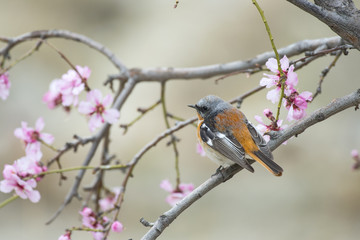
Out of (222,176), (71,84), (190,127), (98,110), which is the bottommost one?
(222,176)

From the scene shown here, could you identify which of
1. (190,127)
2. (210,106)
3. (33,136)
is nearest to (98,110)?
(33,136)

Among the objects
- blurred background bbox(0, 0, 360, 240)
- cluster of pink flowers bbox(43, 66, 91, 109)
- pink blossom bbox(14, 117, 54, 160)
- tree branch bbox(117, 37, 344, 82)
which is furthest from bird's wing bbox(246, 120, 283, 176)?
blurred background bbox(0, 0, 360, 240)

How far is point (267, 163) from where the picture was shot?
2428mm

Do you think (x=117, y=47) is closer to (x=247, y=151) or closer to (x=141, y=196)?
(x=141, y=196)

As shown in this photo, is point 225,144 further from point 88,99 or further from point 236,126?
point 88,99

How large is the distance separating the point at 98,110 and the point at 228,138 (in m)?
0.76

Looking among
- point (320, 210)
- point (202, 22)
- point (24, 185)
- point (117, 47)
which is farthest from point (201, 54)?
point (24, 185)

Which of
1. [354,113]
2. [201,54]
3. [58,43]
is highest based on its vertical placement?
[58,43]

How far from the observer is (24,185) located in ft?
8.34

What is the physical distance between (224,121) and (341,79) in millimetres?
3148

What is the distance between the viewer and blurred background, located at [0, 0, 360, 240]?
4.99 metres

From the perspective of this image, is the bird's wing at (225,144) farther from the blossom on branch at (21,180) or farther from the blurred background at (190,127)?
the blurred background at (190,127)

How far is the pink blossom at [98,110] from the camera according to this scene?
288 centimetres

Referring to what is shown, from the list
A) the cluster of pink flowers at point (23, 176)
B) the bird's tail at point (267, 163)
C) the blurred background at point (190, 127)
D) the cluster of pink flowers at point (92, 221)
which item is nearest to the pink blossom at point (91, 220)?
the cluster of pink flowers at point (92, 221)
